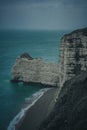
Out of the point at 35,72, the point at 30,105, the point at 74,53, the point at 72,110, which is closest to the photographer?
the point at 72,110

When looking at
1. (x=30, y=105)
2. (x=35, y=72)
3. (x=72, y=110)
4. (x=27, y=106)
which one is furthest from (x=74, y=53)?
(x=35, y=72)

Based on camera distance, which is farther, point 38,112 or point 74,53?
point 74,53

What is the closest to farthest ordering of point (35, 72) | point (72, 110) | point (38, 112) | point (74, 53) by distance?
point (72, 110) < point (38, 112) < point (74, 53) < point (35, 72)

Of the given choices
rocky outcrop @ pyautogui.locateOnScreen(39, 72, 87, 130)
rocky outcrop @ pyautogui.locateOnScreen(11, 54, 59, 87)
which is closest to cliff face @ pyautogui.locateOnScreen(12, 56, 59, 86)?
rocky outcrop @ pyautogui.locateOnScreen(11, 54, 59, 87)

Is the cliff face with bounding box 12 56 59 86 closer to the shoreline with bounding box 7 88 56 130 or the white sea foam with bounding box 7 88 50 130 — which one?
the shoreline with bounding box 7 88 56 130

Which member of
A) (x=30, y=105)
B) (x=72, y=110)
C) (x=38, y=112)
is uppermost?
(x=72, y=110)

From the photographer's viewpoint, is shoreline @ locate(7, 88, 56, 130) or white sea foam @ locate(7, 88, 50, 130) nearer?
shoreline @ locate(7, 88, 56, 130)

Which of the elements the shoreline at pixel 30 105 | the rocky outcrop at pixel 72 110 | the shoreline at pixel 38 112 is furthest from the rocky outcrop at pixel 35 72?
the rocky outcrop at pixel 72 110

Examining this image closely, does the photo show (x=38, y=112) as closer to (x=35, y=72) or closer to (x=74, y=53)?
(x=74, y=53)
